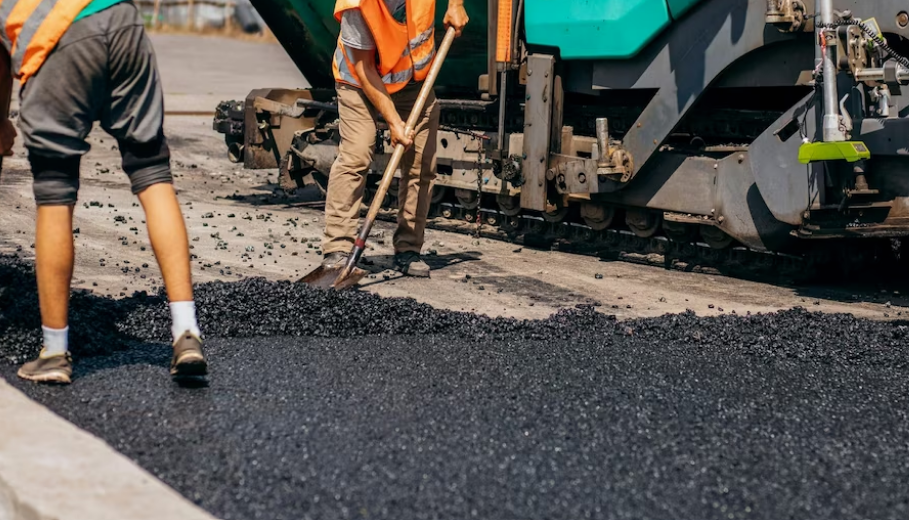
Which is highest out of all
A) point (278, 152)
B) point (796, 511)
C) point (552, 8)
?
point (552, 8)

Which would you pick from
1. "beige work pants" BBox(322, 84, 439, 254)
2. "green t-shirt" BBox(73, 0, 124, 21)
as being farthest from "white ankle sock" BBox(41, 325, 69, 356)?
"beige work pants" BBox(322, 84, 439, 254)

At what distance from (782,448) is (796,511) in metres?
0.50

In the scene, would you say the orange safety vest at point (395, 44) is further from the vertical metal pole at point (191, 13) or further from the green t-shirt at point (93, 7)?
the vertical metal pole at point (191, 13)

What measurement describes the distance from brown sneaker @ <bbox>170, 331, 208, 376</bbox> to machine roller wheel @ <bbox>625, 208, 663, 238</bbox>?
387cm

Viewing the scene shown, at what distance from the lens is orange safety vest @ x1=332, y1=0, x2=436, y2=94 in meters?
6.25

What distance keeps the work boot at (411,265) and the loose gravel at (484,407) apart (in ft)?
3.63

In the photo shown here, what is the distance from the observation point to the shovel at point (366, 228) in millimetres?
6219

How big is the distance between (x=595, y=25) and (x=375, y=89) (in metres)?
1.45

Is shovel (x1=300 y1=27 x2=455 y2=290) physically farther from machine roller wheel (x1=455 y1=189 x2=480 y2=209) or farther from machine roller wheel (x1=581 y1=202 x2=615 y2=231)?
machine roller wheel (x1=455 y1=189 x2=480 y2=209)

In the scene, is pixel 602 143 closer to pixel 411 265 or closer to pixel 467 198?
pixel 411 265

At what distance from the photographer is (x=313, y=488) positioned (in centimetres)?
320

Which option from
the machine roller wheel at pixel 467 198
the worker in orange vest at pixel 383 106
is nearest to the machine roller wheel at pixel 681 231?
the worker in orange vest at pixel 383 106

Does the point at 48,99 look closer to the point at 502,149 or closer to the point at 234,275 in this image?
the point at 234,275

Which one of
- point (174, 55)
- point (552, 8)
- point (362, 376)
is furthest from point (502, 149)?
point (174, 55)
